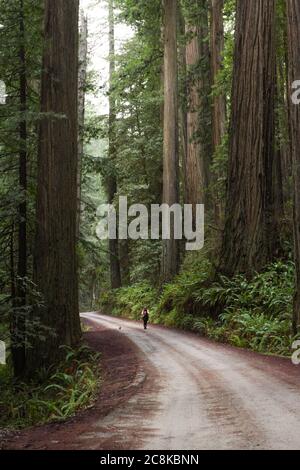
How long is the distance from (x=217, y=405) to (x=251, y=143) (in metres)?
9.40

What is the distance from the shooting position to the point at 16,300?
10.4 m

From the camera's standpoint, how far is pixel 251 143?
537 inches

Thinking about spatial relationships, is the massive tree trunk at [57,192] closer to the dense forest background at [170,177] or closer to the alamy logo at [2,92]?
the dense forest background at [170,177]

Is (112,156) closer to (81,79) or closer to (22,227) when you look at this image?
(81,79)

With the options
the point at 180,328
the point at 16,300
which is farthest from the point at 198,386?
the point at 180,328

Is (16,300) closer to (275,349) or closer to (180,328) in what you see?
(275,349)

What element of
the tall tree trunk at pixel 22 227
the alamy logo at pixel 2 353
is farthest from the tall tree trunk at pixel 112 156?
the tall tree trunk at pixel 22 227

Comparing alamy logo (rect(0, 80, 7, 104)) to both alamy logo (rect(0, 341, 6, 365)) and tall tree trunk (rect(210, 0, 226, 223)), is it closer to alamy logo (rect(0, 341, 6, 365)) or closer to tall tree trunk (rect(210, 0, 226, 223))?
alamy logo (rect(0, 341, 6, 365))

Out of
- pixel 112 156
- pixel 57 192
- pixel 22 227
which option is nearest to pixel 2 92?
pixel 57 192

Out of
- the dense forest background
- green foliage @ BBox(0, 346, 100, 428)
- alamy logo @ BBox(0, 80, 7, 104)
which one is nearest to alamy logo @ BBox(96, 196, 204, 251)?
the dense forest background

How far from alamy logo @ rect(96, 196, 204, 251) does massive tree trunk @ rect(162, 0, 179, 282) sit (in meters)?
0.35

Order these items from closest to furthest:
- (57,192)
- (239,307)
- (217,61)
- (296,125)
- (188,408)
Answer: (188,408) < (296,125) < (57,192) < (239,307) < (217,61)

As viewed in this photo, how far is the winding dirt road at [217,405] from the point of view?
14.2 ft

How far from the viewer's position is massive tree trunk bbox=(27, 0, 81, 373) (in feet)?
35.0
